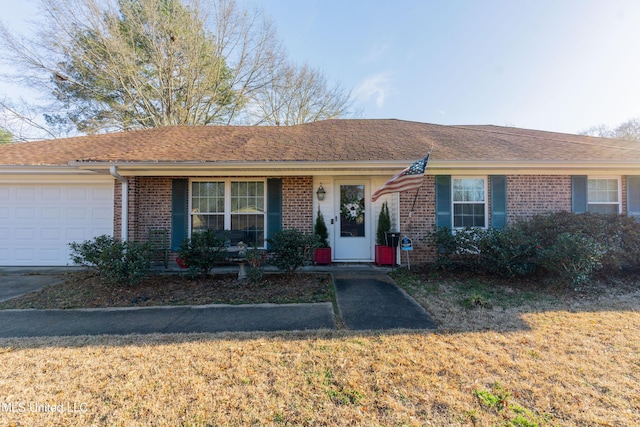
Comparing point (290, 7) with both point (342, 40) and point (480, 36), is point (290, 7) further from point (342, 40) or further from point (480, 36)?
point (480, 36)

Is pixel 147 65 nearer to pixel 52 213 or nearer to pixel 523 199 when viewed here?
pixel 52 213

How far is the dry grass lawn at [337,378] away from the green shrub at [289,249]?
95.6 inches

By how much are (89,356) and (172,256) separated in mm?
4333

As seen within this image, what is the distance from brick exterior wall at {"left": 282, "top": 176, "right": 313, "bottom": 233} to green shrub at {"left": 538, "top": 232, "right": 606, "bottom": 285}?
16.5 feet

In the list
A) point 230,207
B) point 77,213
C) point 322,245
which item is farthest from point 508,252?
point 77,213

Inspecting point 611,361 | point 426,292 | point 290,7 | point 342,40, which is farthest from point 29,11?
point 611,361

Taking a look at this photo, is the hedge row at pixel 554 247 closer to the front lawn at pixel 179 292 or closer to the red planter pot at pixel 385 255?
the red planter pot at pixel 385 255

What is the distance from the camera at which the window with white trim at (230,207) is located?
7.09m

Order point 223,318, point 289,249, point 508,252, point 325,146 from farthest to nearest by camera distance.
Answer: point 325,146
point 289,249
point 508,252
point 223,318

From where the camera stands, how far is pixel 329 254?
6.99m

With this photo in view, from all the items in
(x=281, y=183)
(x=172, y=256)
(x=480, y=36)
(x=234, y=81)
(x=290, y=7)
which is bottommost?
(x=172, y=256)

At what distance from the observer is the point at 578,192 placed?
6.94 metres

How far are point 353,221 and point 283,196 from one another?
2009 millimetres

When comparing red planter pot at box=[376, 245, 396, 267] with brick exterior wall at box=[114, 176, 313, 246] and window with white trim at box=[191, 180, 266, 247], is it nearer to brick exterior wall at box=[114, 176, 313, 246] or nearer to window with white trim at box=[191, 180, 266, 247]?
brick exterior wall at box=[114, 176, 313, 246]
